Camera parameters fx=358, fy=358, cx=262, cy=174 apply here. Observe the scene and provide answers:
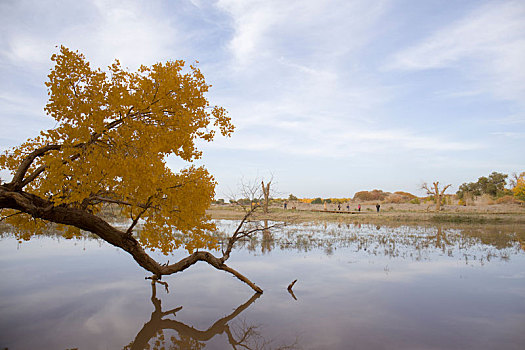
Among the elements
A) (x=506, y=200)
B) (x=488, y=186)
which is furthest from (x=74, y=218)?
(x=488, y=186)

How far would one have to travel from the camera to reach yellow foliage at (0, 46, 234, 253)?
741 centimetres

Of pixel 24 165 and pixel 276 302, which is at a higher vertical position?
pixel 24 165

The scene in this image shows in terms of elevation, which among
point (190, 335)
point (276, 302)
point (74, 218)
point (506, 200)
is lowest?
point (190, 335)

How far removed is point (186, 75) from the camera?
28.0 ft

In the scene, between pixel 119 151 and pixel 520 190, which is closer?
pixel 119 151

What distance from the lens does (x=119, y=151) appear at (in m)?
7.62

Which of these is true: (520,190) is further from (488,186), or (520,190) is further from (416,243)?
(416,243)

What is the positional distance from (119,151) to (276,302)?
6044mm

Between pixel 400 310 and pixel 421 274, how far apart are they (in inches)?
171

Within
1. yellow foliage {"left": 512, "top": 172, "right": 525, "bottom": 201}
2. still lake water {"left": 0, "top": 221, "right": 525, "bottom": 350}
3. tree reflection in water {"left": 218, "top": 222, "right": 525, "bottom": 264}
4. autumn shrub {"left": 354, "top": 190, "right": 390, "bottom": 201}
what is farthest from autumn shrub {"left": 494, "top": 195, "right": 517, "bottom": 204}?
still lake water {"left": 0, "top": 221, "right": 525, "bottom": 350}

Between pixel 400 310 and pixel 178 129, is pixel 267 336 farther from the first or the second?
pixel 178 129

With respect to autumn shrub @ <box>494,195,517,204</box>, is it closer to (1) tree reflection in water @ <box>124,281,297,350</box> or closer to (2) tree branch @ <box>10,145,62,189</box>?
(1) tree reflection in water @ <box>124,281,297,350</box>

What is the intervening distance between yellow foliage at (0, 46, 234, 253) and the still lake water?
2.27 metres

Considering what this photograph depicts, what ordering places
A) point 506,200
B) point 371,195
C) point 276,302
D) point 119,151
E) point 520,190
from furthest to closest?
point 371,195
point 506,200
point 520,190
point 276,302
point 119,151
